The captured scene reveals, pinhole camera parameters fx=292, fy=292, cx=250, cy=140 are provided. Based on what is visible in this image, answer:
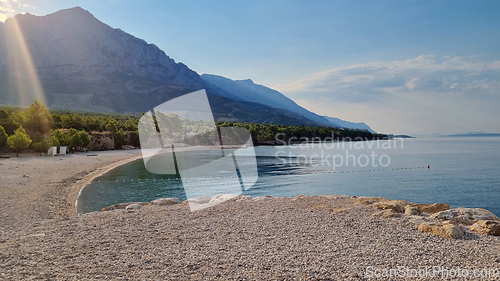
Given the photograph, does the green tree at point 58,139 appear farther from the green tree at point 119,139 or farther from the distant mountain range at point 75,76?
the distant mountain range at point 75,76

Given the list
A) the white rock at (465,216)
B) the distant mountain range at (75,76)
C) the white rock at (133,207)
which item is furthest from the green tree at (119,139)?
the distant mountain range at (75,76)

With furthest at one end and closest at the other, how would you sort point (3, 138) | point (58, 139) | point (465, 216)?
point (58, 139) < point (3, 138) < point (465, 216)

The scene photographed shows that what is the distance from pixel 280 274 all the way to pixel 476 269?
137 inches

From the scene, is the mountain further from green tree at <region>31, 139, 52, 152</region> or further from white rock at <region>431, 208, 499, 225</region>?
white rock at <region>431, 208, 499, 225</region>

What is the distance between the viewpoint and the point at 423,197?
21.0 meters

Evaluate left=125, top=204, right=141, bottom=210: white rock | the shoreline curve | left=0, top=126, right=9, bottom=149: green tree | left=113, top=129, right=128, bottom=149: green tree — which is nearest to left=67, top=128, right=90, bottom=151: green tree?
left=0, top=126, right=9, bottom=149: green tree

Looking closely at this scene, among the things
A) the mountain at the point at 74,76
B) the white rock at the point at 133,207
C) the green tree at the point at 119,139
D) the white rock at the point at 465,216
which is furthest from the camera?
the mountain at the point at 74,76

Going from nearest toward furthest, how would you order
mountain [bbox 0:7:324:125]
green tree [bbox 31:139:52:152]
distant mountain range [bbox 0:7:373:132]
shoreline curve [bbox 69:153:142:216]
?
1. shoreline curve [bbox 69:153:142:216]
2. green tree [bbox 31:139:52:152]
3. mountain [bbox 0:7:324:125]
4. distant mountain range [bbox 0:7:373:132]

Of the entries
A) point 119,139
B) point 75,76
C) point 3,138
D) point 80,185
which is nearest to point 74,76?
point 75,76

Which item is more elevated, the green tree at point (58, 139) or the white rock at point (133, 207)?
the green tree at point (58, 139)

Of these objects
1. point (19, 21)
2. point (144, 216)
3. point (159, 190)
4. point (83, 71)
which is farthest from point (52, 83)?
point (144, 216)

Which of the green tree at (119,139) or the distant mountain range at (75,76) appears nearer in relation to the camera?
the green tree at (119,139)

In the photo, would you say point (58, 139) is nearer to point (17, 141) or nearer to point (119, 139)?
point (17, 141)

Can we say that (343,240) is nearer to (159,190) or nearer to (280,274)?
(280,274)
